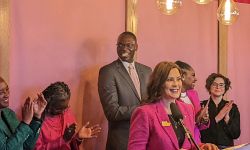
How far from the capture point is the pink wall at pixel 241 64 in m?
5.09

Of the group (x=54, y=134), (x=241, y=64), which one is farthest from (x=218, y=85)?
(x=54, y=134)

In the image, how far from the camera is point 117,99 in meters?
3.30

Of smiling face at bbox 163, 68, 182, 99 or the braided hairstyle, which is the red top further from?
smiling face at bbox 163, 68, 182, 99

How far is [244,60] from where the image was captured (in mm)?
5199

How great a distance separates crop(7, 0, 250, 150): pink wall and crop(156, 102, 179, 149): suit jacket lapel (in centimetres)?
155

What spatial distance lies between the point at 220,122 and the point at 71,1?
1.61 metres

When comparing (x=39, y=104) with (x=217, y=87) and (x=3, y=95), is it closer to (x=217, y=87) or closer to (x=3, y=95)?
(x=3, y=95)

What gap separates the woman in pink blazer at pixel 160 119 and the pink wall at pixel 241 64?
2.83 metres

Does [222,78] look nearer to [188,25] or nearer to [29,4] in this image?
[188,25]

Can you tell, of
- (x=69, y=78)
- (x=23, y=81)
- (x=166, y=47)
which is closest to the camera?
(x=23, y=81)

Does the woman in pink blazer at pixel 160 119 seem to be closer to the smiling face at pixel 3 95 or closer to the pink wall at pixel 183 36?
the smiling face at pixel 3 95

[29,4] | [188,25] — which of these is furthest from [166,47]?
[29,4]

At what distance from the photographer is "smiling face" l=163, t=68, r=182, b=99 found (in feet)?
7.61

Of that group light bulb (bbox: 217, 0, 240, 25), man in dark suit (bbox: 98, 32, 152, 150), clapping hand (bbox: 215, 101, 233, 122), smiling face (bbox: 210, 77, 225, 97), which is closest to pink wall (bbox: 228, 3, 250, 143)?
smiling face (bbox: 210, 77, 225, 97)
